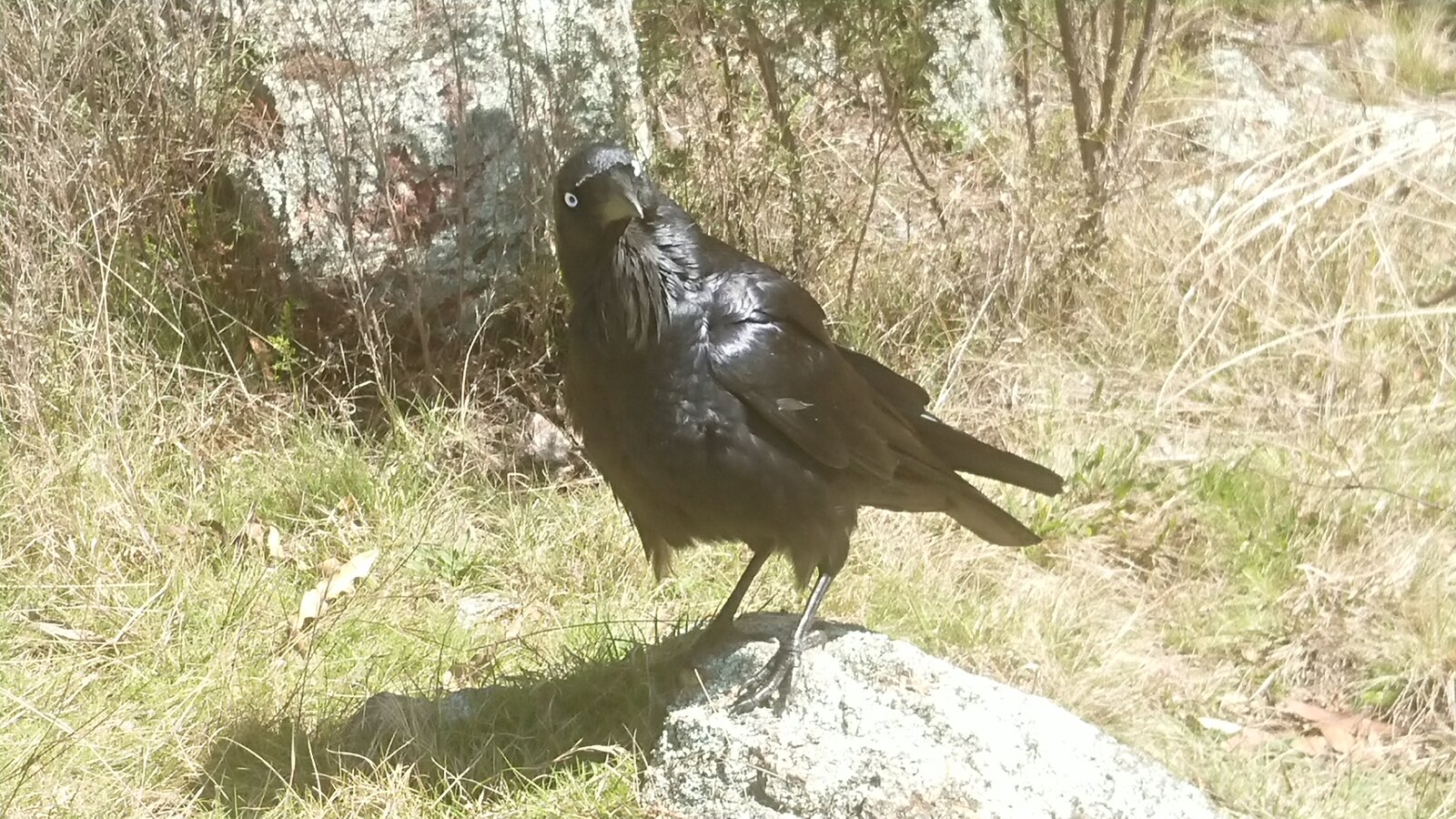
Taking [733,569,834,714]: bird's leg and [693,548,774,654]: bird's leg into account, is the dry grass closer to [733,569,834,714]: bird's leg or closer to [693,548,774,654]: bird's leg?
[693,548,774,654]: bird's leg

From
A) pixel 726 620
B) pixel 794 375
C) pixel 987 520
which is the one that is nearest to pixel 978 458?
pixel 987 520

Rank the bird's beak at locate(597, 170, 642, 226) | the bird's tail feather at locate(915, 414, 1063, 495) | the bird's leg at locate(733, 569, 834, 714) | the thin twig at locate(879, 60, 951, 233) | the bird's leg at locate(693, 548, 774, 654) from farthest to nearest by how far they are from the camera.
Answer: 1. the thin twig at locate(879, 60, 951, 233)
2. the bird's tail feather at locate(915, 414, 1063, 495)
3. the bird's leg at locate(693, 548, 774, 654)
4. the bird's leg at locate(733, 569, 834, 714)
5. the bird's beak at locate(597, 170, 642, 226)

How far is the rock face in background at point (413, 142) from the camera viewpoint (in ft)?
14.8

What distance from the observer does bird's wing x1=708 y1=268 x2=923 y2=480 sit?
2.89 metres

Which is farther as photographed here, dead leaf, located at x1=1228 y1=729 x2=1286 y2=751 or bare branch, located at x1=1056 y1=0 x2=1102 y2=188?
bare branch, located at x1=1056 y1=0 x2=1102 y2=188

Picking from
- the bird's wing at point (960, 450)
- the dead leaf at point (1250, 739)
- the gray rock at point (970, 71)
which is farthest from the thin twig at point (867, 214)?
the dead leaf at point (1250, 739)

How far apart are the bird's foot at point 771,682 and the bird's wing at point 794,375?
1.46ft

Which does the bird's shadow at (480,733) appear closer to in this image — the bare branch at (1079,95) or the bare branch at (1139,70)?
the bare branch at (1079,95)

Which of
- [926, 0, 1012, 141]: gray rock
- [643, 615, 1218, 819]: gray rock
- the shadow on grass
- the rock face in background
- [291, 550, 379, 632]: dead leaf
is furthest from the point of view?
→ [926, 0, 1012, 141]: gray rock

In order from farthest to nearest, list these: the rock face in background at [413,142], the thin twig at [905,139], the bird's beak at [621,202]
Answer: the thin twig at [905,139]
the rock face in background at [413,142]
the bird's beak at [621,202]

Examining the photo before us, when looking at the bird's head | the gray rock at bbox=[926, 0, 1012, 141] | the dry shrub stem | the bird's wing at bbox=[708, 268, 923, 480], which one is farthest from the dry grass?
the bird's head

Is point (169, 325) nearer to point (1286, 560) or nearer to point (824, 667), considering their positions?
point (824, 667)

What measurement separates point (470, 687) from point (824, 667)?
1.01 meters

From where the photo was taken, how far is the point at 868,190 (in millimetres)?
5242
